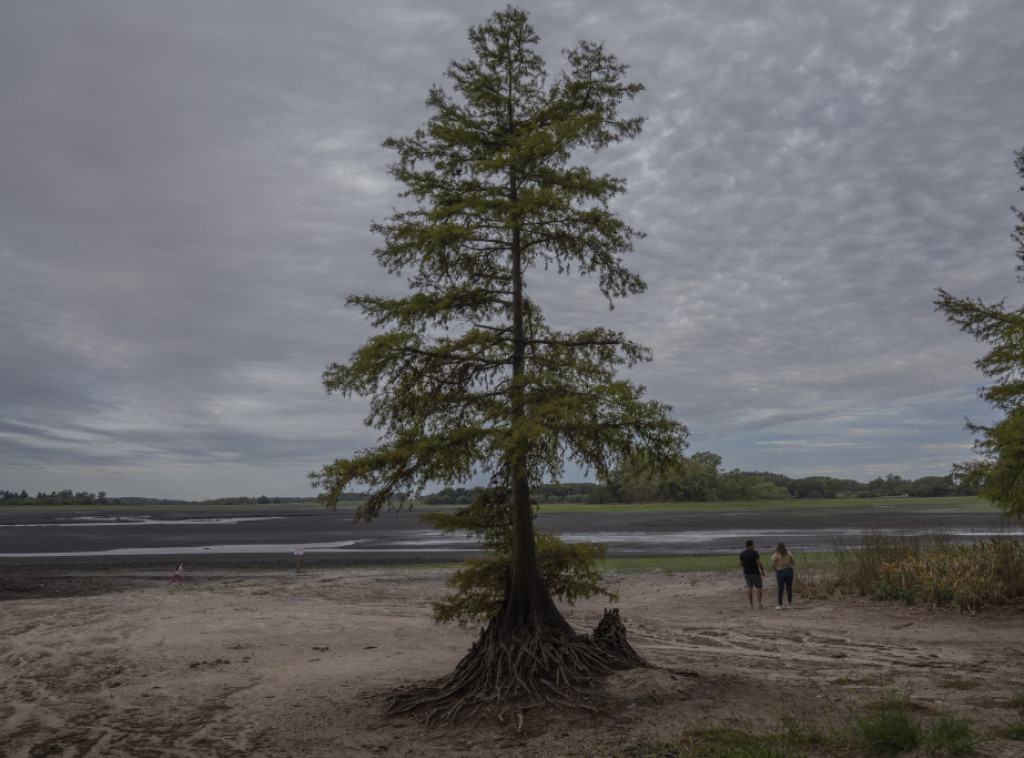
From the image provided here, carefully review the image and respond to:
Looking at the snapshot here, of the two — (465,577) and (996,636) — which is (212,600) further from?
(996,636)

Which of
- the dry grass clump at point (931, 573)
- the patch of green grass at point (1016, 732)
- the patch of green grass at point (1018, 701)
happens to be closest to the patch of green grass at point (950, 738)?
the patch of green grass at point (1016, 732)

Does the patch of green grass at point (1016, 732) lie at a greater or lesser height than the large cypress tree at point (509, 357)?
lesser

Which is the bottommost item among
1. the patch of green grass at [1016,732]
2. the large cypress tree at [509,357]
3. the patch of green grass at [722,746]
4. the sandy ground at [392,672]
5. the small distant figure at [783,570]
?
the sandy ground at [392,672]

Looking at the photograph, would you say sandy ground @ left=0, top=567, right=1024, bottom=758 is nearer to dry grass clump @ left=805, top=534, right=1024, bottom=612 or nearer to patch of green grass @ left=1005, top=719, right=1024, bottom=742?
patch of green grass @ left=1005, top=719, right=1024, bottom=742

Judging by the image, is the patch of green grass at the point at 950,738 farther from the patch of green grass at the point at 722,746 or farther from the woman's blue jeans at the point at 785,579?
the woman's blue jeans at the point at 785,579

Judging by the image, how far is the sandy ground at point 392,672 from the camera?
29.9 ft

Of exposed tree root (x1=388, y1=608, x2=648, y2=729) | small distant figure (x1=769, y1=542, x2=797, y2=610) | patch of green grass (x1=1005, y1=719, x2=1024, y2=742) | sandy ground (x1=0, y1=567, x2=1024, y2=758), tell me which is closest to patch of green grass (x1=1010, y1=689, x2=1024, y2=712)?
sandy ground (x1=0, y1=567, x2=1024, y2=758)

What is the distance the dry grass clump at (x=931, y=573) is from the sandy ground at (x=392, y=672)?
1.95 feet

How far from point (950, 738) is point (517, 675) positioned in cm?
538

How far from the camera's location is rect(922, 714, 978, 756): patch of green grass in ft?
22.4

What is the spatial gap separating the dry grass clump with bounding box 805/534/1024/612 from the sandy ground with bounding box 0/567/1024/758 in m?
0.60

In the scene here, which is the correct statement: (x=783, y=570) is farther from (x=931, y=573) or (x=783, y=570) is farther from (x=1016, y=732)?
(x=1016, y=732)

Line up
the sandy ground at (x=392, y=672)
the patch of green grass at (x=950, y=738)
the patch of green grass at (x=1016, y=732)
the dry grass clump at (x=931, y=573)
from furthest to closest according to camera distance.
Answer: the dry grass clump at (x=931, y=573), the sandy ground at (x=392, y=672), the patch of green grass at (x=1016, y=732), the patch of green grass at (x=950, y=738)

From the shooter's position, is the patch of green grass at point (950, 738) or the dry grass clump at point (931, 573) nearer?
the patch of green grass at point (950, 738)
